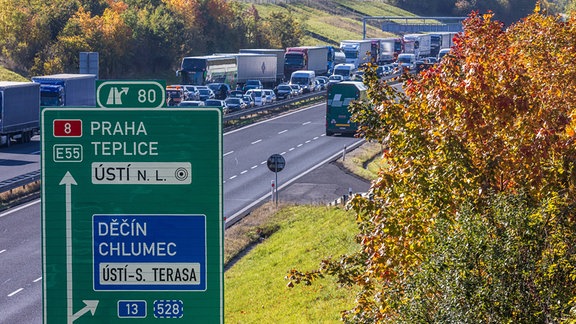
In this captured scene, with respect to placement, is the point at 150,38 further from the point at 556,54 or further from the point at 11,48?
the point at 556,54

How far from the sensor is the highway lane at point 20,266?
992 inches

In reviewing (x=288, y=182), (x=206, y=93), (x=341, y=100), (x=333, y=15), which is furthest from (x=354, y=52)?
(x=288, y=182)

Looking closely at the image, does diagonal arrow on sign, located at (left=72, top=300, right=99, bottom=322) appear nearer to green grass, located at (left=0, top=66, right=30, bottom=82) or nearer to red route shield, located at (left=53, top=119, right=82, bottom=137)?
red route shield, located at (left=53, top=119, right=82, bottom=137)

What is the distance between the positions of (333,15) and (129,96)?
504 feet

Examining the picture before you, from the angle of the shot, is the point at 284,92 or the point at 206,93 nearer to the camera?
the point at 206,93

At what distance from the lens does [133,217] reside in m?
8.87

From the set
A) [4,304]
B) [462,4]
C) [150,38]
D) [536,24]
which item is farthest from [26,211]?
[462,4]

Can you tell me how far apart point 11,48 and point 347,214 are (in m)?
53.5

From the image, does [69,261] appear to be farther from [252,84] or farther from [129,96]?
[252,84]

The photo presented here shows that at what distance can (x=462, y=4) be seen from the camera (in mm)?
174500

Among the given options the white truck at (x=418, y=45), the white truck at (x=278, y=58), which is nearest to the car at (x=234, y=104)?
the white truck at (x=278, y=58)

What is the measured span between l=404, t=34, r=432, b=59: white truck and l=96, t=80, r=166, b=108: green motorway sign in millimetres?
118721

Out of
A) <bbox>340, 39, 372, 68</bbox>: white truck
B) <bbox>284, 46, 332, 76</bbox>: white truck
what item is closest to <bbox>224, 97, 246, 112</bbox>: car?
<bbox>284, 46, 332, 76</bbox>: white truck

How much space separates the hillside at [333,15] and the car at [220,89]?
179 ft
